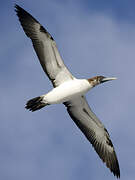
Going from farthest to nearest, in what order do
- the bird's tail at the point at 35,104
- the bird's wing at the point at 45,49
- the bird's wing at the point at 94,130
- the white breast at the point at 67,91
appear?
1. the bird's wing at the point at 94,130
2. the bird's wing at the point at 45,49
3. the white breast at the point at 67,91
4. the bird's tail at the point at 35,104

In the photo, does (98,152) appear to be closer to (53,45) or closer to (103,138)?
(103,138)

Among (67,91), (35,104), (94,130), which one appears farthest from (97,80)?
(35,104)

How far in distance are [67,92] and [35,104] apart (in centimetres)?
132

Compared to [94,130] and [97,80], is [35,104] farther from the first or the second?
[94,130]

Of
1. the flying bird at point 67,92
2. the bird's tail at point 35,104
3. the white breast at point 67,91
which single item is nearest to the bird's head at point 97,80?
the flying bird at point 67,92

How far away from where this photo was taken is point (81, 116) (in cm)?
2000

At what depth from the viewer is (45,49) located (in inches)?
739

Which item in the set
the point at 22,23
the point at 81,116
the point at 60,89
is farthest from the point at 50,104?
the point at 22,23

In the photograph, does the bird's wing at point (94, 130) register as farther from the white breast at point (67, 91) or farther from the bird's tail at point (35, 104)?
the bird's tail at point (35, 104)

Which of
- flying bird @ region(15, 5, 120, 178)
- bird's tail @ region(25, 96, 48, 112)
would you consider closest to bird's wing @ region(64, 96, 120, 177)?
flying bird @ region(15, 5, 120, 178)

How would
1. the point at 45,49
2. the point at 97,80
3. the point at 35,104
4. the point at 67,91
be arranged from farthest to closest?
the point at 97,80 < the point at 45,49 < the point at 67,91 < the point at 35,104

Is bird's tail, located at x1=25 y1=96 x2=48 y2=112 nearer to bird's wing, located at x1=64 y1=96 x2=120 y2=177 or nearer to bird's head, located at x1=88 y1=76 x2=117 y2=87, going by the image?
bird's wing, located at x1=64 y1=96 x2=120 y2=177

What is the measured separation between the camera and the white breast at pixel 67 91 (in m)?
18.5

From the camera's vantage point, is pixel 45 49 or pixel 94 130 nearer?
pixel 45 49
